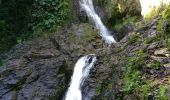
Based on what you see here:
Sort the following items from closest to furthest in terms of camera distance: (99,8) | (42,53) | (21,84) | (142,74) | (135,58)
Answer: (142,74)
(135,58)
(21,84)
(42,53)
(99,8)

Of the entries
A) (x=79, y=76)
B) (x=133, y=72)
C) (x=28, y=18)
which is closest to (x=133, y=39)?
(x=133, y=72)

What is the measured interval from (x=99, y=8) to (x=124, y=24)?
1.82 metres

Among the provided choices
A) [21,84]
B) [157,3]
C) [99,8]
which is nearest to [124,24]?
[99,8]

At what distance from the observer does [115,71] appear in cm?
941

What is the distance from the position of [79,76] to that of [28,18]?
5151 mm

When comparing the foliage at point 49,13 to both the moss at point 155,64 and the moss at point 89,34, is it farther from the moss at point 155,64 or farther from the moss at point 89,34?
the moss at point 155,64

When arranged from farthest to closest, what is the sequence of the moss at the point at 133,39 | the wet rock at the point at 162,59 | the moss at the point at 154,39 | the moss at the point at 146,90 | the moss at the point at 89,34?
the moss at the point at 89,34, the moss at the point at 133,39, the moss at the point at 154,39, the wet rock at the point at 162,59, the moss at the point at 146,90

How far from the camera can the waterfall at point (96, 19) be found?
14419 mm

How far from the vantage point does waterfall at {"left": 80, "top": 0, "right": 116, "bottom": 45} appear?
1442 centimetres

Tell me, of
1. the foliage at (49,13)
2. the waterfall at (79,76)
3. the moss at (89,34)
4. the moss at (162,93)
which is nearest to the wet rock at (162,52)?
the moss at (162,93)

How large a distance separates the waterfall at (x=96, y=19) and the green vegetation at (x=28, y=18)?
0.76 m

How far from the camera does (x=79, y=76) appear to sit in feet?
35.9

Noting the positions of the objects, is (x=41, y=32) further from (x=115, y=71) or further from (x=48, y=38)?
(x=115, y=71)

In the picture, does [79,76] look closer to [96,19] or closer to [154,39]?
[154,39]
